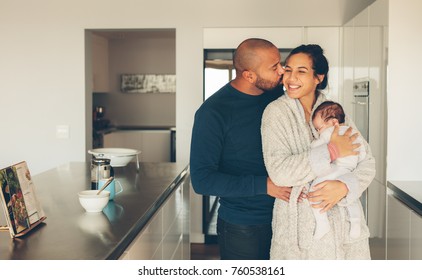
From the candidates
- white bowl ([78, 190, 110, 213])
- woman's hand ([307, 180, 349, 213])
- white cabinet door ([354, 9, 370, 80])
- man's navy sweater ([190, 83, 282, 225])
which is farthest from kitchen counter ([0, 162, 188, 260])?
white cabinet door ([354, 9, 370, 80])

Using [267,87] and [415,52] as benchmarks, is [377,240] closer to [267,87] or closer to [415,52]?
[415,52]

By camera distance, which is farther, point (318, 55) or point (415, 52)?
point (415, 52)

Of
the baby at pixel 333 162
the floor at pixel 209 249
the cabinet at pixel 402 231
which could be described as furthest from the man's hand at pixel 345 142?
the floor at pixel 209 249

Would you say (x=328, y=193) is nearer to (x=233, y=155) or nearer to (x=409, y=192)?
(x=233, y=155)

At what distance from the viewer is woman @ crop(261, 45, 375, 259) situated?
178cm

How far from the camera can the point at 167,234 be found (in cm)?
279

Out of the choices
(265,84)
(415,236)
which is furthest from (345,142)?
(415,236)

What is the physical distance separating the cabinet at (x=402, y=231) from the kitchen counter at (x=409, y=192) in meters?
0.02

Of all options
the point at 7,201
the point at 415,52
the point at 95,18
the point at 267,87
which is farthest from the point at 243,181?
the point at 95,18

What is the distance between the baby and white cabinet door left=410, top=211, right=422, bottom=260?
0.97 meters

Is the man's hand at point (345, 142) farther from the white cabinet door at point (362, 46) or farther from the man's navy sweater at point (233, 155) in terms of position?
the white cabinet door at point (362, 46)

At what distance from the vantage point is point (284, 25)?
14.4 ft

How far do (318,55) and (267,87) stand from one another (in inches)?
8.4

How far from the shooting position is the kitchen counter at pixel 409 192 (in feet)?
8.75
